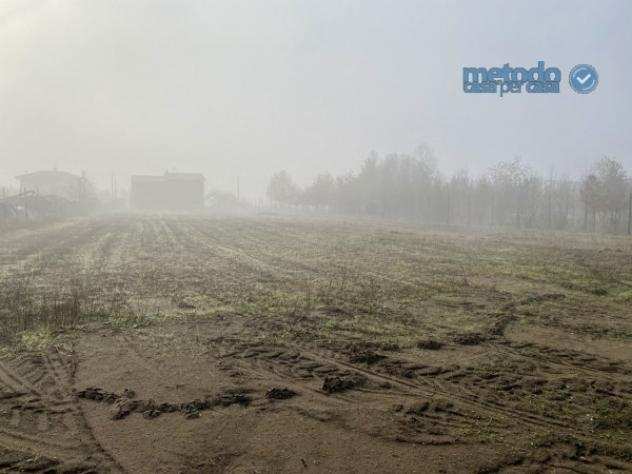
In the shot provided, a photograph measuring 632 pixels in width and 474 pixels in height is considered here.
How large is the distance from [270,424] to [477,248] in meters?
20.6

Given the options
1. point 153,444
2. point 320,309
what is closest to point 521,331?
point 320,309

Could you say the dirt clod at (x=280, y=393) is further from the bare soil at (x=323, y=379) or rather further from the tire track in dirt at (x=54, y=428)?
the tire track in dirt at (x=54, y=428)

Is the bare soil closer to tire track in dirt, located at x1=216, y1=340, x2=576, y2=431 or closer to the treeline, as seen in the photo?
tire track in dirt, located at x1=216, y1=340, x2=576, y2=431

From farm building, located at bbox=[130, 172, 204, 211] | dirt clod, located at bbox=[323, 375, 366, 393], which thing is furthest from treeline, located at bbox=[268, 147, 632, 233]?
dirt clod, located at bbox=[323, 375, 366, 393]

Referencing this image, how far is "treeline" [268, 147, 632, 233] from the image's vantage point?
142ft

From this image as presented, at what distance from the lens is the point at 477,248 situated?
24.1 metres

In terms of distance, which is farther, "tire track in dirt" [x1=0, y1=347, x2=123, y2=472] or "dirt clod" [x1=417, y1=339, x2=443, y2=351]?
"dirt clod" [x1=417, y1=339, x2=443, y2=351]

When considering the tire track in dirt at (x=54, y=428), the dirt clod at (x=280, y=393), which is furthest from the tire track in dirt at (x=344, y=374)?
the tire track in dirt at (x=54, y=428)

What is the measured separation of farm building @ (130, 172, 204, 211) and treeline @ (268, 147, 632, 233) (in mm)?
34148

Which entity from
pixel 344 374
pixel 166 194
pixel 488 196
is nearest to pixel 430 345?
pixel 344 374

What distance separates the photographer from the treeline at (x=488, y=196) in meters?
43.2

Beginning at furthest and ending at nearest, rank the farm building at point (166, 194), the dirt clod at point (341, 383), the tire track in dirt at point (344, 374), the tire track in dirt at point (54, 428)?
the farm building at point (166, 194) → the dirt clod at point (341, 383) → the tire track in dirt at point (344, 374) → the tire track in dirt at point (54, 428)

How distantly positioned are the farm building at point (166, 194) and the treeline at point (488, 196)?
34.1 meters

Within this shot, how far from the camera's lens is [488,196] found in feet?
182
